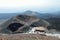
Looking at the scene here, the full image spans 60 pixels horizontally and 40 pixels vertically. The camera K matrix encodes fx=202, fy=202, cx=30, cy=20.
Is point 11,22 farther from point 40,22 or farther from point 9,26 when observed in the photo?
point 40,22

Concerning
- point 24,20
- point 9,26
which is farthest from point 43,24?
point 9,26

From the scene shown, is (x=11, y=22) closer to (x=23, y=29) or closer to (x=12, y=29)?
(x=12, y=29)

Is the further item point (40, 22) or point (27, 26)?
point (40, 22)

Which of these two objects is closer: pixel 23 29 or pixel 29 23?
pixel 23 29

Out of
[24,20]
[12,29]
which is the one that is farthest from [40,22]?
[12,29]

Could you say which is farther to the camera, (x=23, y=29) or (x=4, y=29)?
(x=4, y=29)

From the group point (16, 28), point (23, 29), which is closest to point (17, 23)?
point (16, 28)

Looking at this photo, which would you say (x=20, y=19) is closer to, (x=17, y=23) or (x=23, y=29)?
(x=17, y=23)
